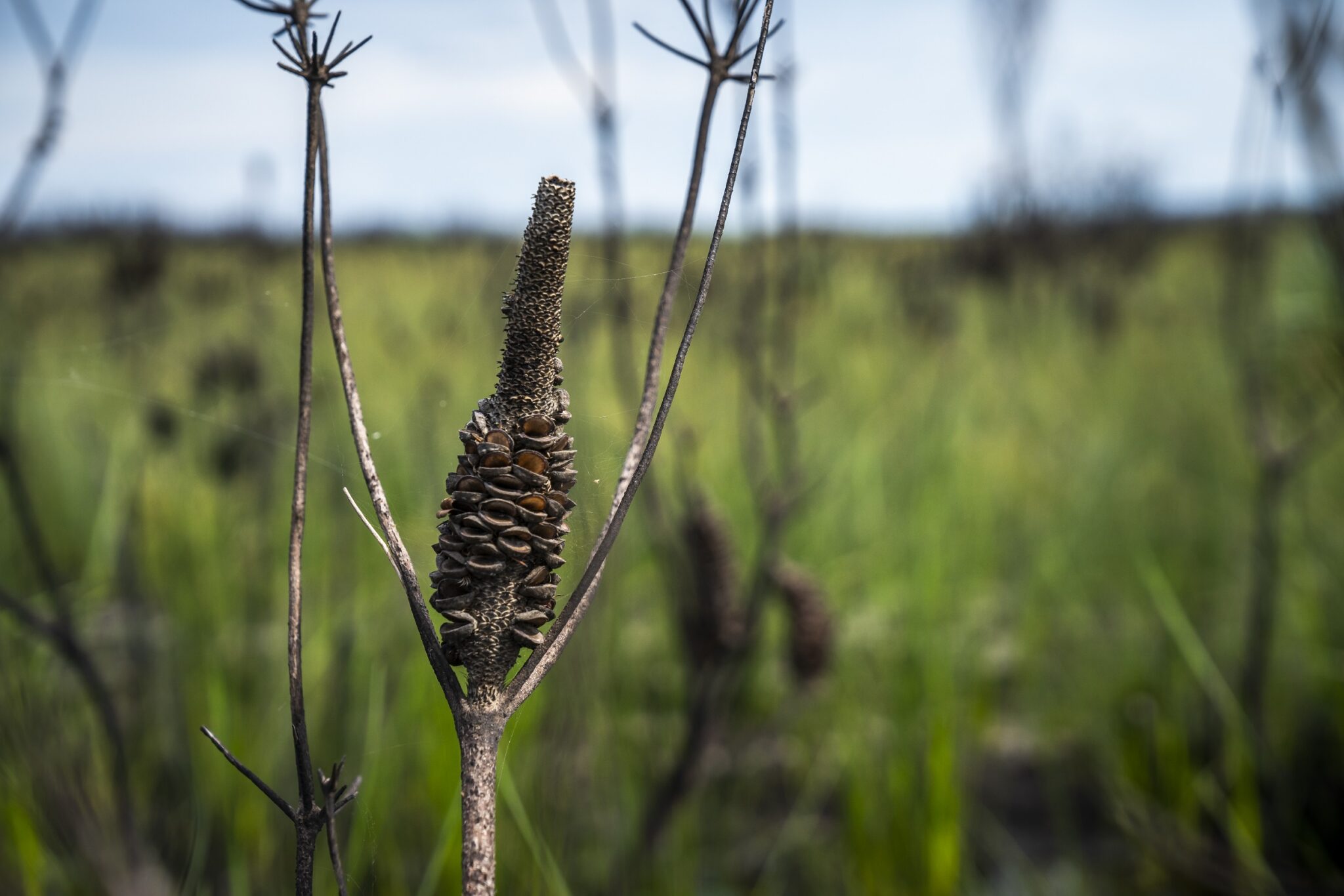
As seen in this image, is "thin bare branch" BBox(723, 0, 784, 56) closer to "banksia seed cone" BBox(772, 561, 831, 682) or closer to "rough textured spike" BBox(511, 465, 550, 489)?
"rough textured spike" BBox(511, 465, 550, 489)

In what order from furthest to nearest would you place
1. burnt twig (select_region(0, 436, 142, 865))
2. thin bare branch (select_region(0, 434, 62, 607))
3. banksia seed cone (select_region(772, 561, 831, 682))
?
banksia seed cone (select_region(772, 561, 831, 682)) < thin bare branch (select_region(0, 434, 62, 607)) < burnt twig (select_region(0, 436, 142, 865))

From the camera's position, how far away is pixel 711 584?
1524 mm

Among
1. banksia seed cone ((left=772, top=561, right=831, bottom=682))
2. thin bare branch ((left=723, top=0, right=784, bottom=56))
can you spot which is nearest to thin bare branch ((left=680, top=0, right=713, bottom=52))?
thin bare branch ((left=723, top=0, right=784, bottom=56))

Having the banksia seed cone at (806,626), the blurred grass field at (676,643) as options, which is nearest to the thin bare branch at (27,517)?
the blurred grass field at (676,643)

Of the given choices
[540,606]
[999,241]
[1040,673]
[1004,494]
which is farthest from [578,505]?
[999,241]

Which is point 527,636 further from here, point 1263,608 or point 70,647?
point 1263,608

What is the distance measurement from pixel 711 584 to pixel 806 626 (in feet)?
0.85

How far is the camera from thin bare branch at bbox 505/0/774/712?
40 cm

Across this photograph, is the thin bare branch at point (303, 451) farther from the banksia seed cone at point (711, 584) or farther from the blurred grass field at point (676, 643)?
the banksia seed cone at point (711, 584)

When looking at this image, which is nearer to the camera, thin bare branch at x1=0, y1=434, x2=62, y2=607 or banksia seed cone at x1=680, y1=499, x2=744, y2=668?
thin bare branch at x1=0, y1=434, x2=62, y2=607

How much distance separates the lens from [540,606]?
0.42 metres

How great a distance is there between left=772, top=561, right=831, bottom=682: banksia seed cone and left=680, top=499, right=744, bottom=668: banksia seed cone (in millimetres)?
156

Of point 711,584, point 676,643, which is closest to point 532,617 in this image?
point 711,584

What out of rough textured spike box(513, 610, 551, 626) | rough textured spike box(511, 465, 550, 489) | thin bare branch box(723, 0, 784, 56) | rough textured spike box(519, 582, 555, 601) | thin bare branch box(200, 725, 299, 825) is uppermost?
thin bare branch box(723, 0, 784, 56)
